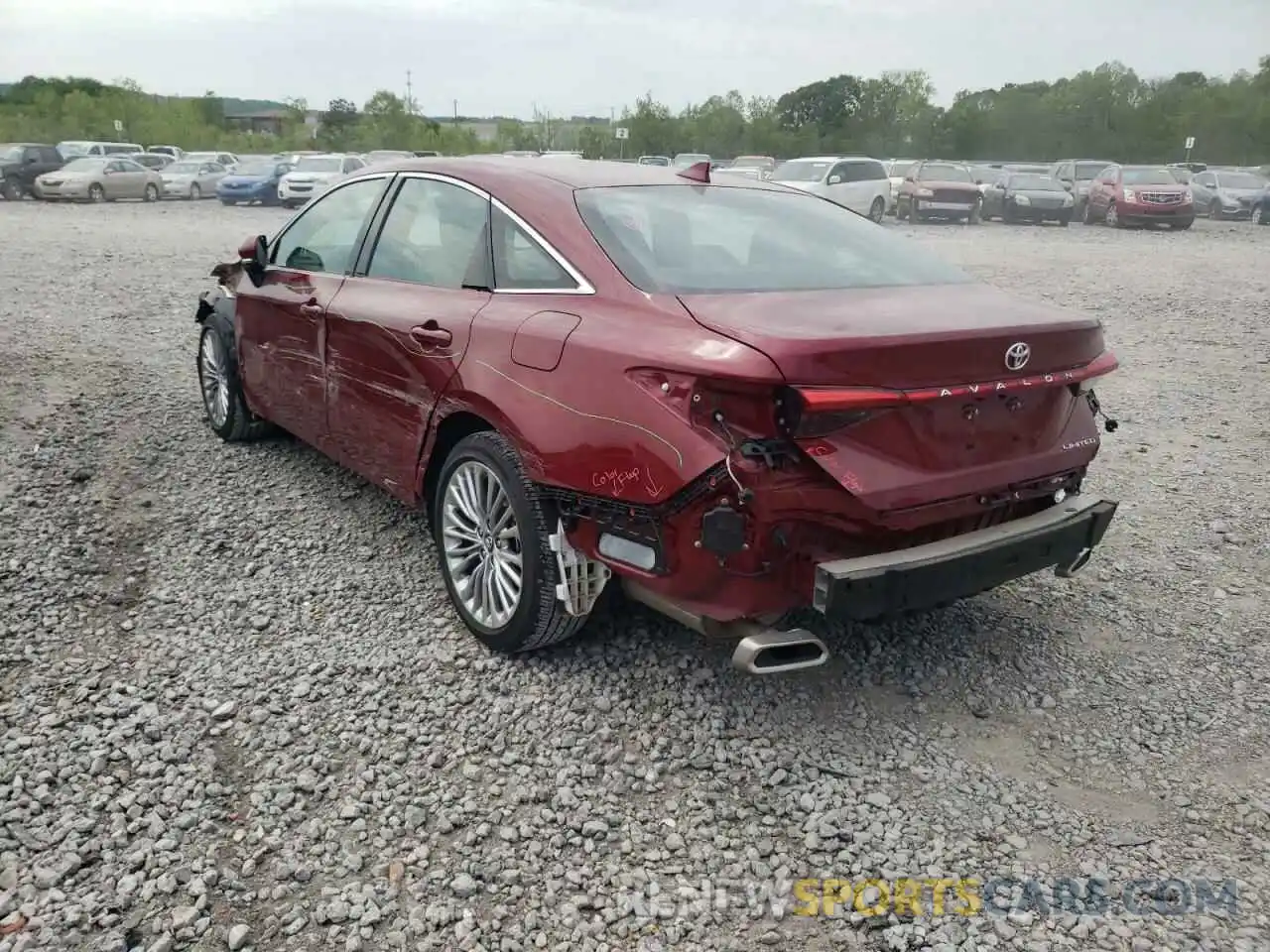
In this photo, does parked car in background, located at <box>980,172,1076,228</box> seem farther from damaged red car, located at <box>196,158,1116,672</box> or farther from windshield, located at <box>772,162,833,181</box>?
damaged red car, located at <box>196,158,1116,672</box>

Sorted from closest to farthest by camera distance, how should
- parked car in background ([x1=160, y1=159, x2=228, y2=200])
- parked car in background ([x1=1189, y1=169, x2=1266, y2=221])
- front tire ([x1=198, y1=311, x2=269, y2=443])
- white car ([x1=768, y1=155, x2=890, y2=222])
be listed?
front tire ([x1=198, y1=311, x2=269, y2=443]), white car ([x1=768, y1=155, x2=890, y2=222]), parked car in background ([x1=1189, y1=169, x2=1266, y2=221]), parked car in background ([x1=160, y1=159, x2=228, y2=200])

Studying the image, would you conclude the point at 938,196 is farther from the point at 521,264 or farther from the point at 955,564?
the point at 955,564

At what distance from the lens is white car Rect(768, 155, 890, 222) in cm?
2383

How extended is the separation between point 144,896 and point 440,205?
2.72m

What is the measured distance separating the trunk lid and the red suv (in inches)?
976

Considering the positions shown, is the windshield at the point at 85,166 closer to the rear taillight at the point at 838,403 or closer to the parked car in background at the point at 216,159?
the parked car in background at the point at 216,159

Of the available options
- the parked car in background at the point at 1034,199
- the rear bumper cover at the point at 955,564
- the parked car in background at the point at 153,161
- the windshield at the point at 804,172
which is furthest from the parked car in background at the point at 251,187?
the rear bumper cover at the point at 955,564

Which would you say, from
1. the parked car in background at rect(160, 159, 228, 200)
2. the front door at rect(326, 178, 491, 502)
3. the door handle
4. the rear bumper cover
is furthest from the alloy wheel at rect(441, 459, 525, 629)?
the parked car in background at rect(160, 159, 228, 200)

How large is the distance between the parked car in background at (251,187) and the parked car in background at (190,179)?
266 centimetres

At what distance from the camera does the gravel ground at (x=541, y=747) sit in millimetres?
2566

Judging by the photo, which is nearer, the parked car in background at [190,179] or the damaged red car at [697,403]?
the damaged red car at [697,403]

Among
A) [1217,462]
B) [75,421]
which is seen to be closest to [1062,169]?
[1217,462]

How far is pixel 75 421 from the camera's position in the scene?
20.4 feet

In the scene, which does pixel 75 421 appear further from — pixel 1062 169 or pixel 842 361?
pixel 1062 169
